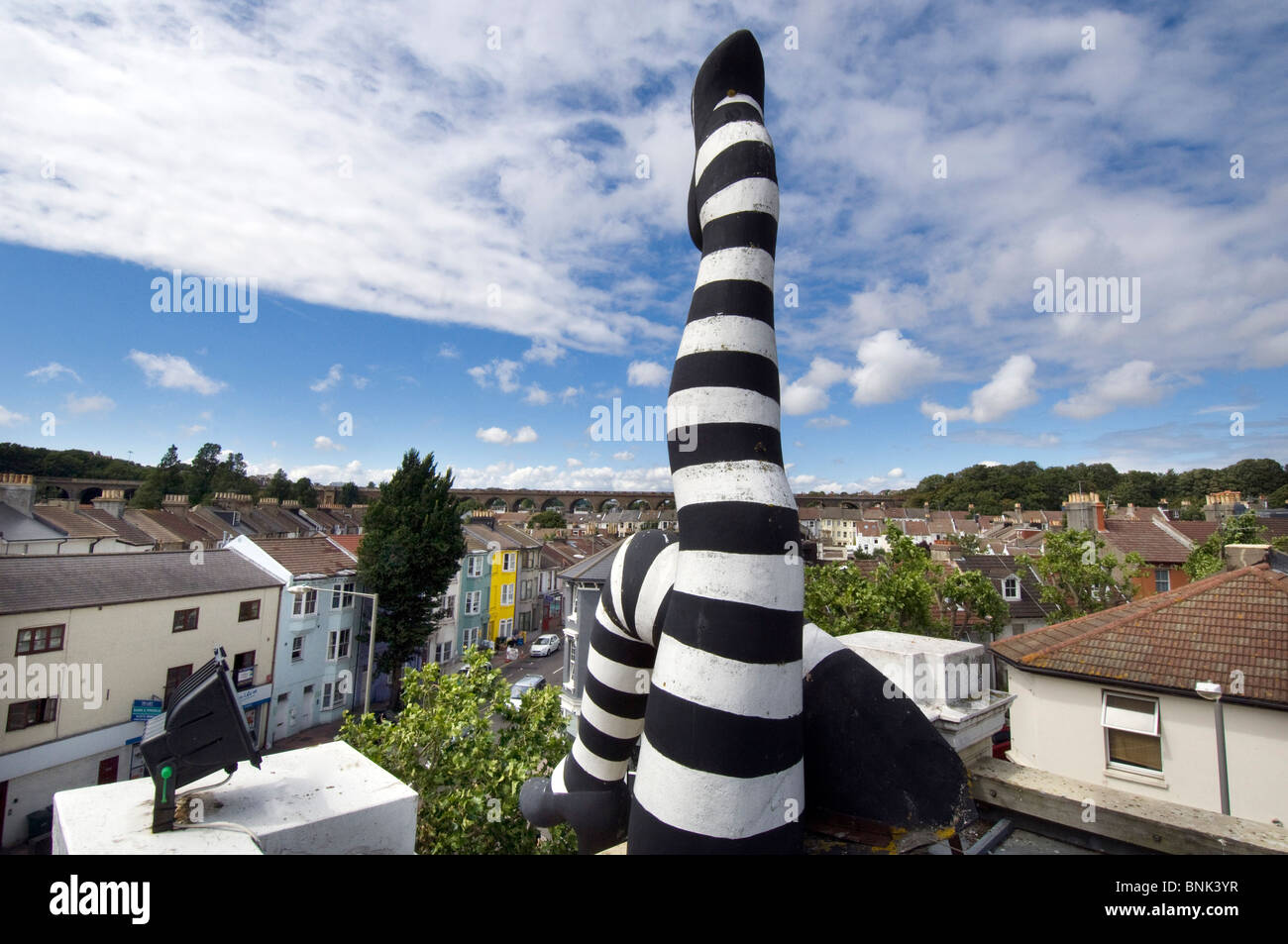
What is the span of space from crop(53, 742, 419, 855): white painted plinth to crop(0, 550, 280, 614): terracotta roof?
59.3ft

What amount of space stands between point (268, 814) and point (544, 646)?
36.8 m

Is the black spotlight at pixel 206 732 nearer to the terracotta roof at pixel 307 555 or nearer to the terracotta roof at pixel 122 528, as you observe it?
the terracotta roof at pixel 307 555

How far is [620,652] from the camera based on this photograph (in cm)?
340

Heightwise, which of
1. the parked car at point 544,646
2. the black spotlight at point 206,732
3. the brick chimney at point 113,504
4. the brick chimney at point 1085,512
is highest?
the brick chimney at point 1085,512

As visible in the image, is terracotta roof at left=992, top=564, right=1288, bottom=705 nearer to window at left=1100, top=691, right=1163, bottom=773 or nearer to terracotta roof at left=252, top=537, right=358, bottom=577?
window at left=1100, top=691, right=1163, bottom=773

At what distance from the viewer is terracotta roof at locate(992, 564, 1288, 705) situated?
357 inches

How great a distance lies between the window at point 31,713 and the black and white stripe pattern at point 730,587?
21955 millimetres

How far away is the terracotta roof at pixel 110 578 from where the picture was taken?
1719 cm

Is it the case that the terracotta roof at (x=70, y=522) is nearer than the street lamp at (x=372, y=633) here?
No

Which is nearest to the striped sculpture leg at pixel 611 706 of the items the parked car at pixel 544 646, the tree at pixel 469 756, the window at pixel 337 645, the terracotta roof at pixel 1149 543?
the tree at pixel 469 756

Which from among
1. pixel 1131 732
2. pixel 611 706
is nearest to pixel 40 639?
pixel 611 706

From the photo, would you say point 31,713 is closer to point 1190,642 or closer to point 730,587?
point 730,587
